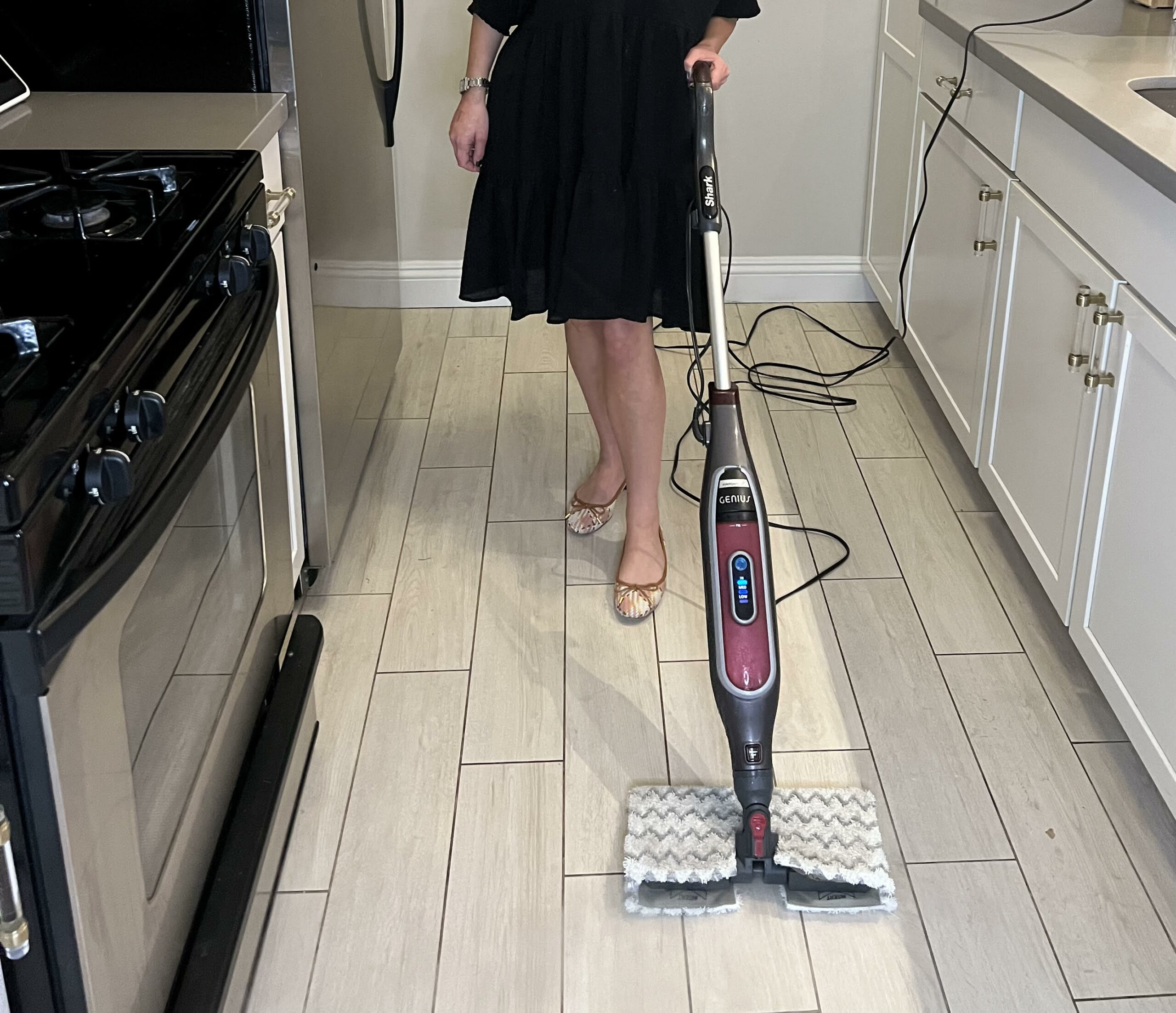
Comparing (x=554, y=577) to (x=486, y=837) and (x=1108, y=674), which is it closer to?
(x=486, y=837)

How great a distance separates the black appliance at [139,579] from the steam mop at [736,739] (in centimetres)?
51

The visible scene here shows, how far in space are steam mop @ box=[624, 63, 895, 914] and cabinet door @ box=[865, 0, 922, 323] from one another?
1.41 metres

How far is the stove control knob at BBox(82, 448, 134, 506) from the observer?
0.90 m

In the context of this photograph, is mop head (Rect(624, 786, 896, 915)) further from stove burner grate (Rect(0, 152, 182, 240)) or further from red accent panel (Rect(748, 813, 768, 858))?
stove burner grate (Rect(0, 152, 182, 240))

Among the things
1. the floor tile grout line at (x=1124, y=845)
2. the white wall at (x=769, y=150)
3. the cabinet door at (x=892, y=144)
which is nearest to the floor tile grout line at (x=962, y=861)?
the floor tile grout line at (x=1124, y=845)

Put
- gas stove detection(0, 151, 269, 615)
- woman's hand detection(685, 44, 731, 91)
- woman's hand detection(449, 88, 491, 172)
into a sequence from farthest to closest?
woman's hand detection(449, 88, 491, 172) → woman's hand detection(685, 44, 731, 91) → gas stove detection(0, 151, 269, 615)

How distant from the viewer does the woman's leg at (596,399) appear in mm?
2238

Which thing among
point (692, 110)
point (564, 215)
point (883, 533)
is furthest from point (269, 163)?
point (883, 533)

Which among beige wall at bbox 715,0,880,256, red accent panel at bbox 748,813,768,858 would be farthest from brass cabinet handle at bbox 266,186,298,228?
beige wall at bbox 715,0,880,256

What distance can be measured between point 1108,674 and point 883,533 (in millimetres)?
675

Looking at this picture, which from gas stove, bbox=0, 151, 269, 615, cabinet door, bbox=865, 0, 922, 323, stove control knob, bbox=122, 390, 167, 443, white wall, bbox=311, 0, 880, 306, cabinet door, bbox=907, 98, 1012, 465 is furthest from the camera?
white wall, bbox=311, 0, 880, 306

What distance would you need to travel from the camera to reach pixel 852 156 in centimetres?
335

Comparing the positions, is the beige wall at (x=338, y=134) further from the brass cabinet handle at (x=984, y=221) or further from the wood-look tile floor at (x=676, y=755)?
the brass cabinet handle at (x=984, y=221)

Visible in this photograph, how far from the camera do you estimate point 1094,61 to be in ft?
6.67
